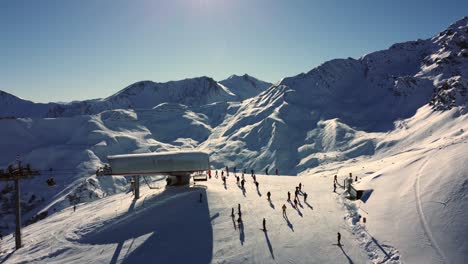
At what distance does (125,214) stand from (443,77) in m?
154

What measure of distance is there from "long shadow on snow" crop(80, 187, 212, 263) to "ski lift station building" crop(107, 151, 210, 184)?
10.5 ft

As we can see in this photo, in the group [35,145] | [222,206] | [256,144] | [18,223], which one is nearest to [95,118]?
[35,145]

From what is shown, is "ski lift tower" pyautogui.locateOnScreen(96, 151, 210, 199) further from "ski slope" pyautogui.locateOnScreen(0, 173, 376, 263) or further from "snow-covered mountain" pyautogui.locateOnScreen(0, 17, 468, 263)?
"snow-covered mountain" pyautogui.locateOnScreen(0, 17, 468, 263)

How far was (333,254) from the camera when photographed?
3219 centimetres

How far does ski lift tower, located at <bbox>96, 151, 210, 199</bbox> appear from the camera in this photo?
48.7 metres

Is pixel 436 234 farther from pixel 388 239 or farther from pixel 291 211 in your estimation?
pixel 291 211

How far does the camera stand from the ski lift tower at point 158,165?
48.7m

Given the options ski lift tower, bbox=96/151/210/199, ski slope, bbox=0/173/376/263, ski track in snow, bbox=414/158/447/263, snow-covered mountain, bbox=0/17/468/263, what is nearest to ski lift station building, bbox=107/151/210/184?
ski lift tower, bbox=96/151/210/199

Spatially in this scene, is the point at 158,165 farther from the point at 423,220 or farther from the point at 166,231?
the point at 423,220

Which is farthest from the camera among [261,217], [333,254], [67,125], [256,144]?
[67,125]

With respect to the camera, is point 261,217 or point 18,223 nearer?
point 261,217

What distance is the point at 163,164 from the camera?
49.8 metres

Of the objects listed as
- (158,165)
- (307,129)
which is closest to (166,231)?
(158,165)

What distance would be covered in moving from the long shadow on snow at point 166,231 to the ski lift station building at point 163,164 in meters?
3.19
